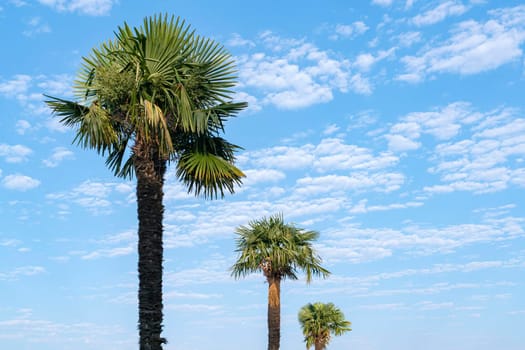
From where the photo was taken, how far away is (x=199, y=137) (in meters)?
16.3

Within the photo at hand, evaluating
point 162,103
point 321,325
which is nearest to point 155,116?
point 162,103

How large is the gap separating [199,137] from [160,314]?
4.68 m

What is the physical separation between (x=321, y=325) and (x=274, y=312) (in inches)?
551

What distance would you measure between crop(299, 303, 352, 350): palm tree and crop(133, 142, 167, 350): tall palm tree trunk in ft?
93.9

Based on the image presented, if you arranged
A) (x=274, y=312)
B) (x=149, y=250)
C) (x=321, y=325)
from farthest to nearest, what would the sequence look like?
(x=321, y=325) → (x=274, y=312) → (x=149, y=250)

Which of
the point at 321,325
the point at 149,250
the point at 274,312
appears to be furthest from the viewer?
the point at 321,325

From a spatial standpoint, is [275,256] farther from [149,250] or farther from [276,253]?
[149,250]

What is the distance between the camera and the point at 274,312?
28203 mm

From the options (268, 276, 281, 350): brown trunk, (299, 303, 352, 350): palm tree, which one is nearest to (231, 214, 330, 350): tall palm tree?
Answer: (268, 276, 281, 350): brown trunk

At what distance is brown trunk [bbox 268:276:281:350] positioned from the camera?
2750 centimetres

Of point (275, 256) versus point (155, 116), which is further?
point (275, 256)

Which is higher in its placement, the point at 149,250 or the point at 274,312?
the point at 149,250

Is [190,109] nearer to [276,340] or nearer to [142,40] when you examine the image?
[142,40]

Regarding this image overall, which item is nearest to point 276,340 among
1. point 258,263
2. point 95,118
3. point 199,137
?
point 258,263
